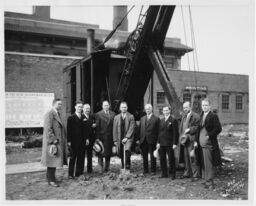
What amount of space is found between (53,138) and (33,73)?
11563 millimetres

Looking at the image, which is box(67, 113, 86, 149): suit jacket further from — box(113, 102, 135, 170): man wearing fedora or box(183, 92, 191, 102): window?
box(183, 92, 191, 102): window

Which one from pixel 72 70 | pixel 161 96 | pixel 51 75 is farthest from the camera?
pixel 161 96

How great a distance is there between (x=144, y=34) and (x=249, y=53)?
2804 mm

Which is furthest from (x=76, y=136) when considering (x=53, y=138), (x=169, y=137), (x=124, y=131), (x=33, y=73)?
(x=33, y=73)

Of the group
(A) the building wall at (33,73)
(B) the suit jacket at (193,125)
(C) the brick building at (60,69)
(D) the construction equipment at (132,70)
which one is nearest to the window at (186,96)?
(C) the brick building at (60,69)

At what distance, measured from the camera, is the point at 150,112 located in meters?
6.70

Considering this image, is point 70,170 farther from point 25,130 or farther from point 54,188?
point 25,130

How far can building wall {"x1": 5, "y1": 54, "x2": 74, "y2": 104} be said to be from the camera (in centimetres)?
1567

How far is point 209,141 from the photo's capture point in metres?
5.76

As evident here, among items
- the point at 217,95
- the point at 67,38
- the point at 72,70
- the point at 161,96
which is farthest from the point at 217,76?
the point at 72,70

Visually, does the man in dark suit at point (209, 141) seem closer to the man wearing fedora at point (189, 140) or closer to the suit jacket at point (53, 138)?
the man wearing fedora at point (189, 140)

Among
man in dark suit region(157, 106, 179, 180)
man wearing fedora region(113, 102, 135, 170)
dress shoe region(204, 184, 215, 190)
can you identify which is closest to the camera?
dress shoe region(204, 184, 215, 190)

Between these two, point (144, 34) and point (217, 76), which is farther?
point (217, 76)

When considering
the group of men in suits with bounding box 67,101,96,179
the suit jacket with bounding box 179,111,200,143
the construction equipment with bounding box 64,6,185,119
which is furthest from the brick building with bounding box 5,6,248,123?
the suit jacket with bounding box 179,111,200,143
